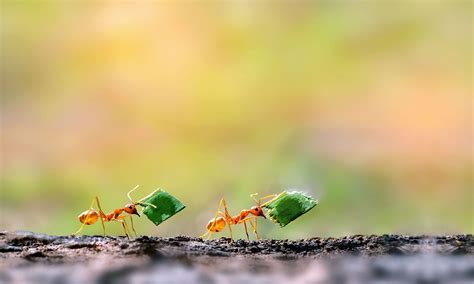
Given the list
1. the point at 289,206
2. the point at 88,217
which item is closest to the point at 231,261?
the point at 289,206

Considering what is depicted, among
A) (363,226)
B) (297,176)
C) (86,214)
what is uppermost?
(297,176)

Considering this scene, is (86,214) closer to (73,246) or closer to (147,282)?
(73,246)

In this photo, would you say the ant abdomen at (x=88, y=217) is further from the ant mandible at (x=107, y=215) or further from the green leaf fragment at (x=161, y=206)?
the green leaf fragment at (x=161, y=206)

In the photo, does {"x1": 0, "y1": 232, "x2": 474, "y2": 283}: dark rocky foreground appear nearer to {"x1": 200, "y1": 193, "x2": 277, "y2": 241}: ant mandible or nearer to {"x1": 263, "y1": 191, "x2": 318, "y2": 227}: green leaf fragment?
{"x1": 263, "y1": 191, "x2": 318, "y2": 227}: green leaf fragment

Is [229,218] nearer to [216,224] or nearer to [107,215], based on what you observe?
[216,224]

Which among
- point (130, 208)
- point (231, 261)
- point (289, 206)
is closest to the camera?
point (231, 261)

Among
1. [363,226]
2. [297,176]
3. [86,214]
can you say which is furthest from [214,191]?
[86,214]
